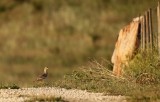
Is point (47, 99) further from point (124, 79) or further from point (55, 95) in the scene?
point (124, 79)

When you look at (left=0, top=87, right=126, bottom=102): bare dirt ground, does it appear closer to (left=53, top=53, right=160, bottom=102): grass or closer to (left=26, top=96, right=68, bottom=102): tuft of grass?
(left=26, top=96, right=68, bottom=102): tuft of grass

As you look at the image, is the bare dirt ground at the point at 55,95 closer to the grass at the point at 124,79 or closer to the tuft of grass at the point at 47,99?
the tuft of grass at the point at 47,99

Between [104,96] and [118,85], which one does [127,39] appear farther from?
[104,96]

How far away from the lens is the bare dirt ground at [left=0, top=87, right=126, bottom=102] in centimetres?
1853

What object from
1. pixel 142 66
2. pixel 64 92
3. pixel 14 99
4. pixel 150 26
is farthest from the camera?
pixel 150 26

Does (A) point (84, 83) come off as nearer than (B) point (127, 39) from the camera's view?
Yes

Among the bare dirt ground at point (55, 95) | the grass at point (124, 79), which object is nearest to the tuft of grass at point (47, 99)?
the bare dirt ground at point (55, 95)

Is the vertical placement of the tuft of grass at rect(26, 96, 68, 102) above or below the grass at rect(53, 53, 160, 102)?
below

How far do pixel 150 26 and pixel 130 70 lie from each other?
1893 mm

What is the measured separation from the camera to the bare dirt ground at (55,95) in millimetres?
18531

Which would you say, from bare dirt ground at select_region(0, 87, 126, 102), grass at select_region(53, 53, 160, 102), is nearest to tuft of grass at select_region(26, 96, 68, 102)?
bare dirt ground at select_region(0, 87, 126, 102)

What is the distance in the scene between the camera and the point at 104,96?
1908 centimetres

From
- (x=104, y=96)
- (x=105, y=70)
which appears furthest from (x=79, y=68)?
(x=104, y=96)

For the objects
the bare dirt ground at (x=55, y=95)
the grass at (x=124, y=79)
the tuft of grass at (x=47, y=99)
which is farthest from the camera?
the grass at (x=124, y=79)
